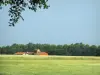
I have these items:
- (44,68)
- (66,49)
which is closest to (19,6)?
(44,68)

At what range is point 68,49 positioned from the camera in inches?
2685

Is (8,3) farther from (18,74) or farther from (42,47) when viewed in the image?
(42,47)

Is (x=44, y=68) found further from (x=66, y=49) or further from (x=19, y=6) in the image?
(x=66, y=49)

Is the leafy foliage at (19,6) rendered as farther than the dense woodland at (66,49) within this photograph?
No

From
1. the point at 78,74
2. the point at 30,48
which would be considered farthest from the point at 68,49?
the point at 78,74

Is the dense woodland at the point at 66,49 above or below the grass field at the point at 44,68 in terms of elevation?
above

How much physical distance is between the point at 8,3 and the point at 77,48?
5201 centimetres

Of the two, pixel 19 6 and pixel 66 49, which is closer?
pixel 19 6

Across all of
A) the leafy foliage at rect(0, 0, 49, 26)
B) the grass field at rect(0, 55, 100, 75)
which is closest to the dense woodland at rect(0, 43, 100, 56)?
the grass field at rect(0, 55, 100, 75)

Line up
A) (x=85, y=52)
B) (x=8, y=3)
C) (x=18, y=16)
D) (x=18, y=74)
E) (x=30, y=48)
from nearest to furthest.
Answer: (x=8, y=3), (x=18, y=16), (x=18, y=74), (x=85, y=52), (x=30, y=48)

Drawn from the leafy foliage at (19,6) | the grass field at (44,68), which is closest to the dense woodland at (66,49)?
the grass field at (44,68)

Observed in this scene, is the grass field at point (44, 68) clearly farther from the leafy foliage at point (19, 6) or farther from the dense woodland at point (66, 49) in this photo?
the dense woodland at point (66, 49)

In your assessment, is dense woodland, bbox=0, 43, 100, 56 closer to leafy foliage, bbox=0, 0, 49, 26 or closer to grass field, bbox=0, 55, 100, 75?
grass field, bbox=0, 55, 100, 75

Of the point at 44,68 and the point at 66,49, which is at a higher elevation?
the point at 66,49
